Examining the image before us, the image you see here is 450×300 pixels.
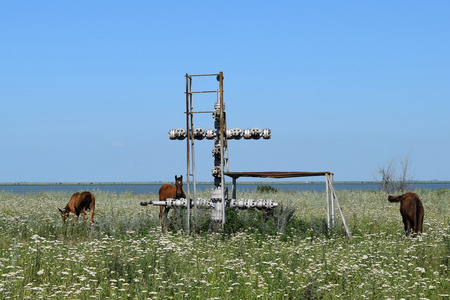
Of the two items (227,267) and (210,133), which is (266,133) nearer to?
(210,133)

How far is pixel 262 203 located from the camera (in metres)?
14.0

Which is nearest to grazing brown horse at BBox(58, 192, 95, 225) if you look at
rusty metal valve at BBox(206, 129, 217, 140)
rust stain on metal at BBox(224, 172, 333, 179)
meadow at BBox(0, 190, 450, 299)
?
meadow at BBox(0, 190, 450, 299)

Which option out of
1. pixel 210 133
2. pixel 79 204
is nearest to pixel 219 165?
pixel 210 133

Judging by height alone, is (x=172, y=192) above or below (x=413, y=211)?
above

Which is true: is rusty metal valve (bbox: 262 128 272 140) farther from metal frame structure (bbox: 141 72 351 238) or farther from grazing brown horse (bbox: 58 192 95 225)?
grazing brown horse (bbox: 58 192 95 225)

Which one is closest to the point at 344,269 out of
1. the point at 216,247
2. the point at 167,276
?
the point at 167,276

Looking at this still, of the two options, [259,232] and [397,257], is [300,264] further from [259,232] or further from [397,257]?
[259,232]

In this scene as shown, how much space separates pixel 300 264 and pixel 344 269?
1.18 metres

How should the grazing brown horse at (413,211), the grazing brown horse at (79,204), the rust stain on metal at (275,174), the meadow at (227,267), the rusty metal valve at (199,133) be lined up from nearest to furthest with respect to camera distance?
the meadow at (227,267), the grazing brown horse at (413,211), the rust stain on metal at (275,174), the rusty metal valve at (199,133), the grazing brown horse at (79,204)

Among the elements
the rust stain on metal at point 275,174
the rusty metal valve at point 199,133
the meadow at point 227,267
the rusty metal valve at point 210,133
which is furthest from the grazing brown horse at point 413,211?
the rusty metal valve at point 199,133

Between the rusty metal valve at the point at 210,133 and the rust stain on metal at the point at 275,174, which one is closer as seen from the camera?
the rust stain on metal at the point at 275,174

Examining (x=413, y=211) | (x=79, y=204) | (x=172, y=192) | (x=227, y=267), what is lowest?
(x=227, y=267)

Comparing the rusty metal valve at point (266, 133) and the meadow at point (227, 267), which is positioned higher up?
the rusty metal valve at point (266, 133)

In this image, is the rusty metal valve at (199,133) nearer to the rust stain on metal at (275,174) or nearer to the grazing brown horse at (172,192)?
the rust stain on metal at (275,174)
